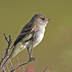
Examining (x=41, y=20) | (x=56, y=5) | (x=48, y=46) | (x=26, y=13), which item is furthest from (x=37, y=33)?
(x=56, y=5)

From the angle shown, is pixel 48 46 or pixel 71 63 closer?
pixel 71 63

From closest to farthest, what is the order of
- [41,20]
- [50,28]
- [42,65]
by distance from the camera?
[41,20], [42,65], [50,28]

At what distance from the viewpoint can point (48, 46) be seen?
6930mm

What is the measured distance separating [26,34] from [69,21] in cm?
409

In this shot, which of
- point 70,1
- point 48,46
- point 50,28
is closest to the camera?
point 48,46

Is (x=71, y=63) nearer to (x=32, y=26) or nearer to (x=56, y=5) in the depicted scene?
(x=32, y=26)

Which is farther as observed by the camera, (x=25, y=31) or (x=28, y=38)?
(x=25, y=31)

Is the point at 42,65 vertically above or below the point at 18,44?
below

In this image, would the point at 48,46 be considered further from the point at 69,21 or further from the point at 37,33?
the point at 37,33

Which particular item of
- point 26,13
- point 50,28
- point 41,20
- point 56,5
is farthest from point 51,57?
point 56,5

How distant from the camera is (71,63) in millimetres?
3992

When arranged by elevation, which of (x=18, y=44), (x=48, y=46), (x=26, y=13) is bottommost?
(x=48, y=46)

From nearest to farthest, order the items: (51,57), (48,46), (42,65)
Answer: (42,65) < (51,57) < (48,46)

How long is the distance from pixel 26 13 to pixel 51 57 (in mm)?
2865
